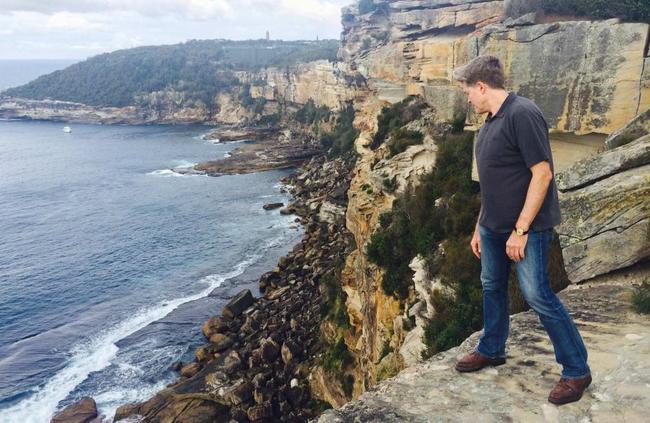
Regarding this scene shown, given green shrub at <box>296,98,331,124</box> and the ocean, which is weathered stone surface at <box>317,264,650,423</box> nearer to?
the ocean

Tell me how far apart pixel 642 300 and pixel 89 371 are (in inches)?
1011

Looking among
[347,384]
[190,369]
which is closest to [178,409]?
[190,369]

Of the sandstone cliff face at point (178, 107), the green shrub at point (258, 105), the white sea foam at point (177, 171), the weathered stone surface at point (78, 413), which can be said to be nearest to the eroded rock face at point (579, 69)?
the weathered stone surface at point (78, 413)

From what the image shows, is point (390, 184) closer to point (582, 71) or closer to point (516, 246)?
point (582, 71)

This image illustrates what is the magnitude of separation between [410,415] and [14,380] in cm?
2612

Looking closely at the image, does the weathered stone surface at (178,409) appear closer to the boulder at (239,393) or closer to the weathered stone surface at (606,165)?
the boulder at (239,393)

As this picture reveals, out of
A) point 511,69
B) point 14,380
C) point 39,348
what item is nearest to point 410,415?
point 511,69

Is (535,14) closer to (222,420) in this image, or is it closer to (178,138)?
(222,420)

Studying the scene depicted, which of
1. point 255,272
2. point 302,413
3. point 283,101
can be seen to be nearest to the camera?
point 302,413

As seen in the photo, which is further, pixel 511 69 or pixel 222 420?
pixel 222 420

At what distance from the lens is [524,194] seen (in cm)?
438

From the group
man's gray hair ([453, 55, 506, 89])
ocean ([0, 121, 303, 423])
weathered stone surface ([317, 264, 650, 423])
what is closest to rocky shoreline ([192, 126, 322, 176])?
ocean ([0, 121, 303, 423])

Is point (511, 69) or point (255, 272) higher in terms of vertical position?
point (511, 69)

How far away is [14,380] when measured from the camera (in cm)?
2503
